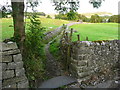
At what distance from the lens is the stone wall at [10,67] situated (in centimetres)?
354

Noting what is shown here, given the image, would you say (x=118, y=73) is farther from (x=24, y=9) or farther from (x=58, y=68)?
(x=24, y=9)

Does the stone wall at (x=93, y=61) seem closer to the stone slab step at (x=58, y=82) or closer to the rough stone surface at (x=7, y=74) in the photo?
the stone slab step at (x=58, y=82)

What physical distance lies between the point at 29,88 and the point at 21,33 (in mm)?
2135

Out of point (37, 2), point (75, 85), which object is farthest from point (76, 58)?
point (37, 2)

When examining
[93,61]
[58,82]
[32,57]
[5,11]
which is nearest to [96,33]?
[93,61]

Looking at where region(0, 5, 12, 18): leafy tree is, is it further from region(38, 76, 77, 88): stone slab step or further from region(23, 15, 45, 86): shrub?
region(38, 76, 77, 88): stone slab step

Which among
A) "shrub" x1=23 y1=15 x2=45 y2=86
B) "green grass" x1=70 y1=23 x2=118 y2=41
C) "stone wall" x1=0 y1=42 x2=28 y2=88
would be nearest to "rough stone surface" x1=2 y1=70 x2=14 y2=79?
"stone wall" x1=0 y1=42 x2=28 y2=88

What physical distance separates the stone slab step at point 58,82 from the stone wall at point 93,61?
402mm

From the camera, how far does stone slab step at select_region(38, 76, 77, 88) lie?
4.69 metres

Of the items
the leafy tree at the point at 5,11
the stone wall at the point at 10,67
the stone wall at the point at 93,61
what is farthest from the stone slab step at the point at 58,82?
the leafy tree at the point at 5,11

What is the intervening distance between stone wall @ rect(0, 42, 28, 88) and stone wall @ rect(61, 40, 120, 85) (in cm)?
256

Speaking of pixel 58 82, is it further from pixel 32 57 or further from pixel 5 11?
pixel 5 11

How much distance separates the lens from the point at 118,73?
5.84m

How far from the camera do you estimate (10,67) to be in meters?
3.63
